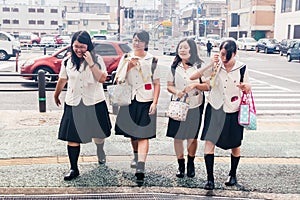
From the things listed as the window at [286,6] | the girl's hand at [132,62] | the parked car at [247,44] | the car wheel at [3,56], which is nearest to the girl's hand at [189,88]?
the girl's hand at [132,62]

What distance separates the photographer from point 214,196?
384 centimetres

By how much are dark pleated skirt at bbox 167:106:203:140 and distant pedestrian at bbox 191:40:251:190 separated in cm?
11

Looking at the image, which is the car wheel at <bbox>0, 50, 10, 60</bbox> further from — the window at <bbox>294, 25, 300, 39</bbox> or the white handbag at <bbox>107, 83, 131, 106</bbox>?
the window at <bbox>294, 25, 300, 39</bbox>

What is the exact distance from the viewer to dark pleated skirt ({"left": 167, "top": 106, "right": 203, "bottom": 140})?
4035 mm

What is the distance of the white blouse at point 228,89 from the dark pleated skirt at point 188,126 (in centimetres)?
22

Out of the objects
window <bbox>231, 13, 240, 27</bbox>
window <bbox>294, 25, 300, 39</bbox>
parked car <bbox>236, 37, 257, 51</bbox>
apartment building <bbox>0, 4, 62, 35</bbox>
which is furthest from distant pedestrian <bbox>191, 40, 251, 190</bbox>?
window <bbox>231, 13, 240, 27</bbox>

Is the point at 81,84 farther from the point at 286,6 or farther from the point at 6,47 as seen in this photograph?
the point at 286,6

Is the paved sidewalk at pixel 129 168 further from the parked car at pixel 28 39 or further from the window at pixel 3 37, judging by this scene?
the parked car at pixel 28 39

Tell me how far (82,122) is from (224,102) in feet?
4.75

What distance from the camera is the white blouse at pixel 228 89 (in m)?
3.83

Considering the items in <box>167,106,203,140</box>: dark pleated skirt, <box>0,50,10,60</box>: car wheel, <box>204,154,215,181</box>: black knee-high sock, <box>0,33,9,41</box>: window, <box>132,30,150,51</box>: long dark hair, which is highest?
<box>0,33,9,41</box>: window

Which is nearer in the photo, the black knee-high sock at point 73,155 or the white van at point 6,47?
the black knee-high sock at point 73,155

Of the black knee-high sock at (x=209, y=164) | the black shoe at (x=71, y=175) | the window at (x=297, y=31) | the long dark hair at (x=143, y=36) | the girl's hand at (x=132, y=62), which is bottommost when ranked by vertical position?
the black shoe at (x=71, y=175)

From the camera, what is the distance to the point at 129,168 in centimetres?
451
